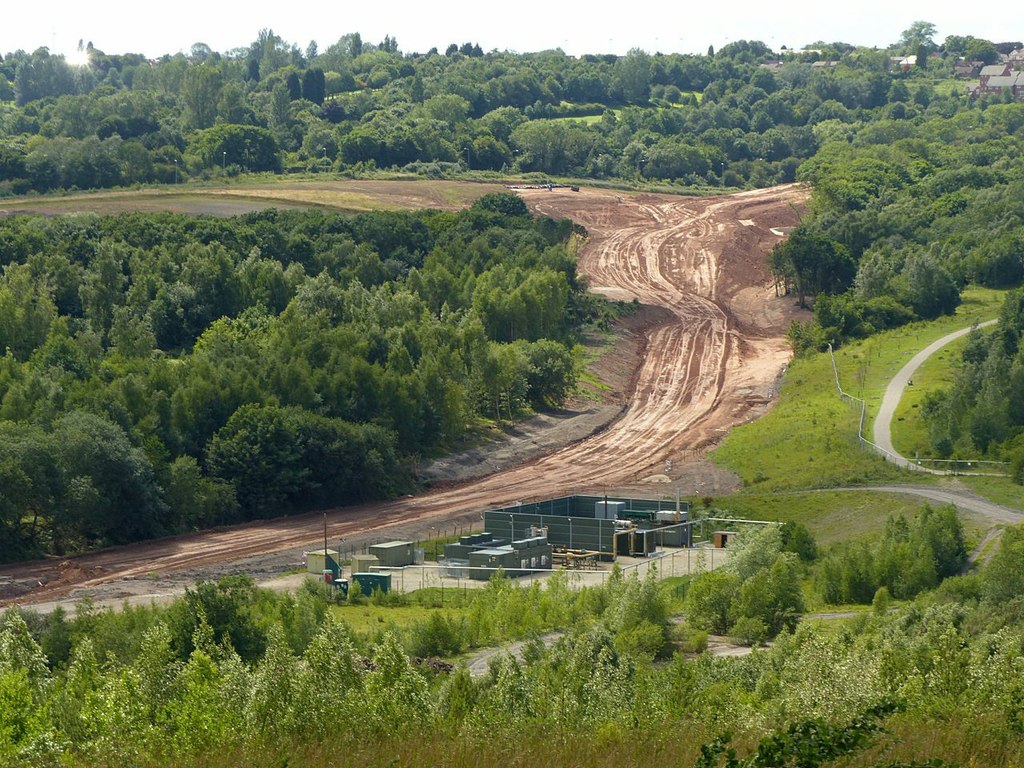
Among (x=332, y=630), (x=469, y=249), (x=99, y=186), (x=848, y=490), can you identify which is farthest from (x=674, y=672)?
(x=99, y=186)

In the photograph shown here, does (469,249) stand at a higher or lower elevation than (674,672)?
higher

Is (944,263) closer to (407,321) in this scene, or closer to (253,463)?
(407,321)

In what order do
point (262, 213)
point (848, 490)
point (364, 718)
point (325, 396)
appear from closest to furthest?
point (364, 718)
point (848, 490)
point (325, 396)
point (262, 213)

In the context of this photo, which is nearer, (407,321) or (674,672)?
(674,672)

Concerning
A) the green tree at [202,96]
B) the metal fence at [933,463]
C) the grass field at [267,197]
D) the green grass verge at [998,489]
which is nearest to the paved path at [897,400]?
the metal fence at [933,463]

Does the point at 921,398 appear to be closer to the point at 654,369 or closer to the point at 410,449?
the point at 654,369

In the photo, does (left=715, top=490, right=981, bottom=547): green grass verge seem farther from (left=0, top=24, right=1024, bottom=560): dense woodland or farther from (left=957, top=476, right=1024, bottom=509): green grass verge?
(left=0, top=24, right=1024, bottom=560): dense woodland

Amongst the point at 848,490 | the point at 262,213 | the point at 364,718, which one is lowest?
the point at 848,490
